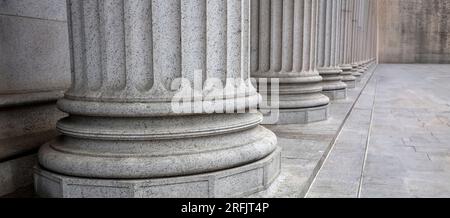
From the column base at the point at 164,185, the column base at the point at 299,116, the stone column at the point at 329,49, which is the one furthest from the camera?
the stone column at the point at 329,49

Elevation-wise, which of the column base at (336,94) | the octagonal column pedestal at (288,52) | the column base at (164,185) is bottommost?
the column base at (164,185)

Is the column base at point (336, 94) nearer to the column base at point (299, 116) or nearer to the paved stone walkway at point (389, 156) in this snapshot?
the paved stone walkway at point (389, 156)

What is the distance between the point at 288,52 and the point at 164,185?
4.94 metres

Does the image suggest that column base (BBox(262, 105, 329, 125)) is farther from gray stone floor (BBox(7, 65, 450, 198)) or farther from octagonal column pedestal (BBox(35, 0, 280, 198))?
octagonal column pedestal (BBox(35, 0, 280, 198))

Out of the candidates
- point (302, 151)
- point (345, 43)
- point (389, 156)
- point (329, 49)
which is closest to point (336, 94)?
point (329, 49)

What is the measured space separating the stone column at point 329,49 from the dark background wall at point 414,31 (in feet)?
115

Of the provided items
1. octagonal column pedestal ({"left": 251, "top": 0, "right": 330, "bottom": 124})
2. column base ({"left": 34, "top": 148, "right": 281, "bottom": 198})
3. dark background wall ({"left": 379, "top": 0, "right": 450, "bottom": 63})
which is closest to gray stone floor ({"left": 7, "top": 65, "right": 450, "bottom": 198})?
column base ({"left": 34, "top": 148, "right": 281, "bottom": 198})

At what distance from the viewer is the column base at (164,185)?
12.2ft

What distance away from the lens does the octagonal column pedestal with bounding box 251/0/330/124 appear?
797 cm

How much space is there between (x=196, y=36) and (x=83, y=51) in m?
0.99

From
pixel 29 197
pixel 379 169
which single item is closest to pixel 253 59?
pixel 379 169

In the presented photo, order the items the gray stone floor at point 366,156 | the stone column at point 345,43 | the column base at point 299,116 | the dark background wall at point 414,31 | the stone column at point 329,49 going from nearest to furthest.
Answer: the gray stone floor at point 366,156
the column base at point 299,116
the stone column at point 329,49
the stone column at point 345,43
the dark background wall at point 414,31

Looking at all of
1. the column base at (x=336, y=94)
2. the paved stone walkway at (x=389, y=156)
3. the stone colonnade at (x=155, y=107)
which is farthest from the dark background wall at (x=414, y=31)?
the stone colonnade at (x=155, y=107)
